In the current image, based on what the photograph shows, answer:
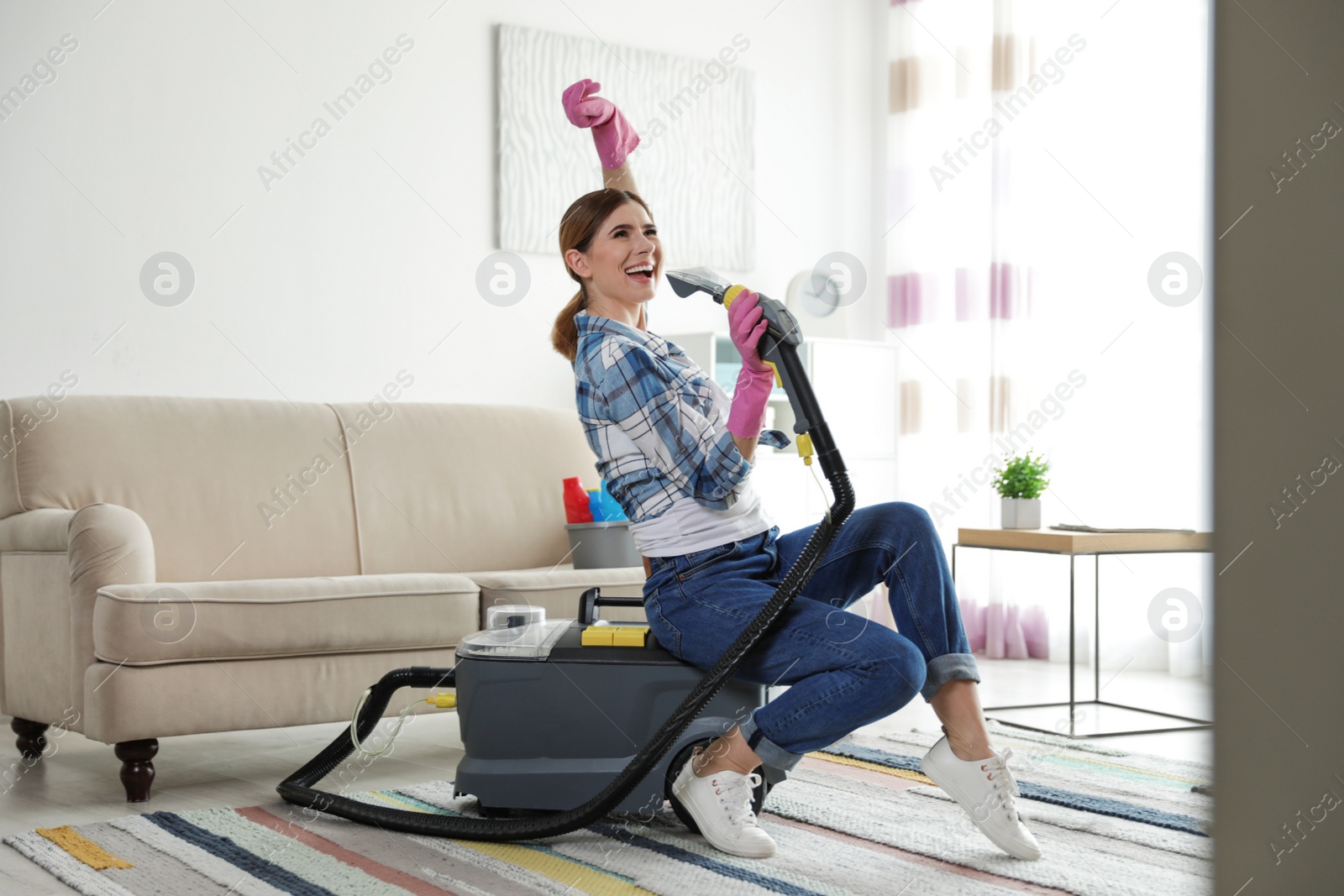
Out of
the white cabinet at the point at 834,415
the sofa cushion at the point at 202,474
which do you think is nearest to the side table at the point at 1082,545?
the white cabinet at the point at 834,415

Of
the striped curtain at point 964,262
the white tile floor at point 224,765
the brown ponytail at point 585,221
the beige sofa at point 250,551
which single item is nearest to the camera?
the brown ponytail at point 585,221

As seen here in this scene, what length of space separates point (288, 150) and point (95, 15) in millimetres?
591

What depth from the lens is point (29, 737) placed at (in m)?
2.45

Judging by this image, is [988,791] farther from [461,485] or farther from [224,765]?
[461,485]

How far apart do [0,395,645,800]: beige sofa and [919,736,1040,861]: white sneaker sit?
117 centimetres

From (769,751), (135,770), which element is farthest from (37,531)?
(769,751)

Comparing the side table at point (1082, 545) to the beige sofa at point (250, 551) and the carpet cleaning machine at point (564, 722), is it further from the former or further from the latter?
the carpet cleaning machine at point (564, 722)

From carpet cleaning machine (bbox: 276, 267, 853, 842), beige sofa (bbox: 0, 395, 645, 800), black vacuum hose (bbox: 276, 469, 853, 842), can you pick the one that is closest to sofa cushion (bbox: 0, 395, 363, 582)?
beige sofa (bbox: 0, 395, 645, 800)

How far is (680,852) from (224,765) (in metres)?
1.16

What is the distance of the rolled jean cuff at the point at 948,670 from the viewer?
1628 millimetres

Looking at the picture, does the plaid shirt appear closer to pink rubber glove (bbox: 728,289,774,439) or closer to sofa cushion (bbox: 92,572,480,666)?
pink rubber glove (bbox: 728,289,774,439)

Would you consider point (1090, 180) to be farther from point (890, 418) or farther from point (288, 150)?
point (288, 150)

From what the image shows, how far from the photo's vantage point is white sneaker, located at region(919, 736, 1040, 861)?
1.61m

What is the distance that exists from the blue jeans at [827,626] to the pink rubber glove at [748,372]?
0.19m
